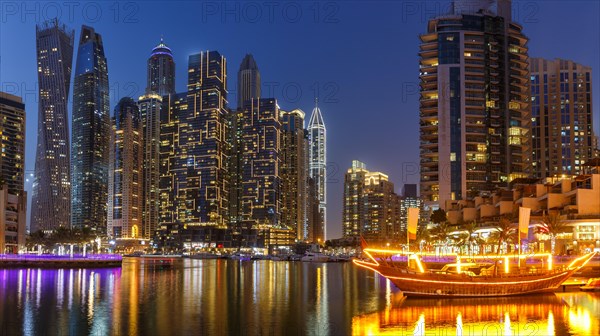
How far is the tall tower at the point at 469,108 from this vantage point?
137500mm

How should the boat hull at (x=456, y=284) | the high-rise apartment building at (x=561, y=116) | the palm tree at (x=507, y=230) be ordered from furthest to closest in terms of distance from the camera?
the high-rise apartment building at (x=561, y=116) < the palm tree at (x=507, y=230) < the boat hull at (x=456, y=284)

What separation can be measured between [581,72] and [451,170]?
3141 inches

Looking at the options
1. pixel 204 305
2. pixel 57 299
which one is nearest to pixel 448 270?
pixel 204 305

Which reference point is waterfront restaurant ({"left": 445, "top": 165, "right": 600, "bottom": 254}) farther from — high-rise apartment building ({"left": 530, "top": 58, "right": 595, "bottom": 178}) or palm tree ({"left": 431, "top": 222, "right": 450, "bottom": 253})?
high-rise apartment building ({"left": 530, "top": 58, "right": 595, "bottom": 178})

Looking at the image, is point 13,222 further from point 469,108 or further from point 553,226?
point 553,226

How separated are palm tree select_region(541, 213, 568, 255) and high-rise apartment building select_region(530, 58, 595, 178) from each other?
105920 mm

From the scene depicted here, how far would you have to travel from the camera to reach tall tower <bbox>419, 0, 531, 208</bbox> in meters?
138

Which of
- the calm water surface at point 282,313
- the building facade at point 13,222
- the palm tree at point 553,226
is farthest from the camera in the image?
the building facade at point 13,222

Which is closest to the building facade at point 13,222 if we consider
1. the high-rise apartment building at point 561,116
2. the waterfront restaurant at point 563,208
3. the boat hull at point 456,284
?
the waterfront restaurant at point 563,208

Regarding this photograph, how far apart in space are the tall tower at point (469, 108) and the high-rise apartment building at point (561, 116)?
48.0 meters

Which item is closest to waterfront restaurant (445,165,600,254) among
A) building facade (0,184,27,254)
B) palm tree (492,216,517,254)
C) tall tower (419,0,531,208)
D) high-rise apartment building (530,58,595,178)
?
palm tree (492,216,517,254)

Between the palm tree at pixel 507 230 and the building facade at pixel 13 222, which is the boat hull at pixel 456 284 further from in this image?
the building facade at pixel 13 222

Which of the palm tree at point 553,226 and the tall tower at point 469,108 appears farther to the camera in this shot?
the tall tower at point 469,108

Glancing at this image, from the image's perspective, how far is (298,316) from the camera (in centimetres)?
4350
